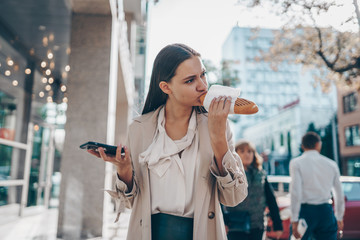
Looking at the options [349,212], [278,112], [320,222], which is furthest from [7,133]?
[278,112]

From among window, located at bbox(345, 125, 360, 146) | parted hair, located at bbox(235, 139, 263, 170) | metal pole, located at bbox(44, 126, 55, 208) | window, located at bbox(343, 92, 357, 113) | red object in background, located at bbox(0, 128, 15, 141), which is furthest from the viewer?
window, located at bbox(345, 125, 360, 146)

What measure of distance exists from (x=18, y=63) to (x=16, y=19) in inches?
66.5

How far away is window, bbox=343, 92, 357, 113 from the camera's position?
29.7 meters

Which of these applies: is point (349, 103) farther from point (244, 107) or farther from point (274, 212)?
point (244, 107)

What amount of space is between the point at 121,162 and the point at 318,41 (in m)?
5.70

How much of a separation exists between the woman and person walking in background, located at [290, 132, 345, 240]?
9.15 ft

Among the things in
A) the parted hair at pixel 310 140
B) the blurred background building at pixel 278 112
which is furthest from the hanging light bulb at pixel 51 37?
the blurred background building at pixel 278 112

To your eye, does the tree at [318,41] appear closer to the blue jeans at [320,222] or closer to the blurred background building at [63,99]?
the blue jeans at [320,222]

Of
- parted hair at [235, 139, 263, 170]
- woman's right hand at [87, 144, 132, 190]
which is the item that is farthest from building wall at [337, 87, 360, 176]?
woman's right hand at [87, 144, 132, 190]

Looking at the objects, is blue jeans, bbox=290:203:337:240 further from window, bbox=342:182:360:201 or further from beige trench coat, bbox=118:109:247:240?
window, bbox=342:182:360:201

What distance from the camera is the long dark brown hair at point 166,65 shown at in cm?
170

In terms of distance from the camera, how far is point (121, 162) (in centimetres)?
162

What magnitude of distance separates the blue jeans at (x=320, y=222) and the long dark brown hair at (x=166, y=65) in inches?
116

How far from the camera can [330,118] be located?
37094 millimetres
